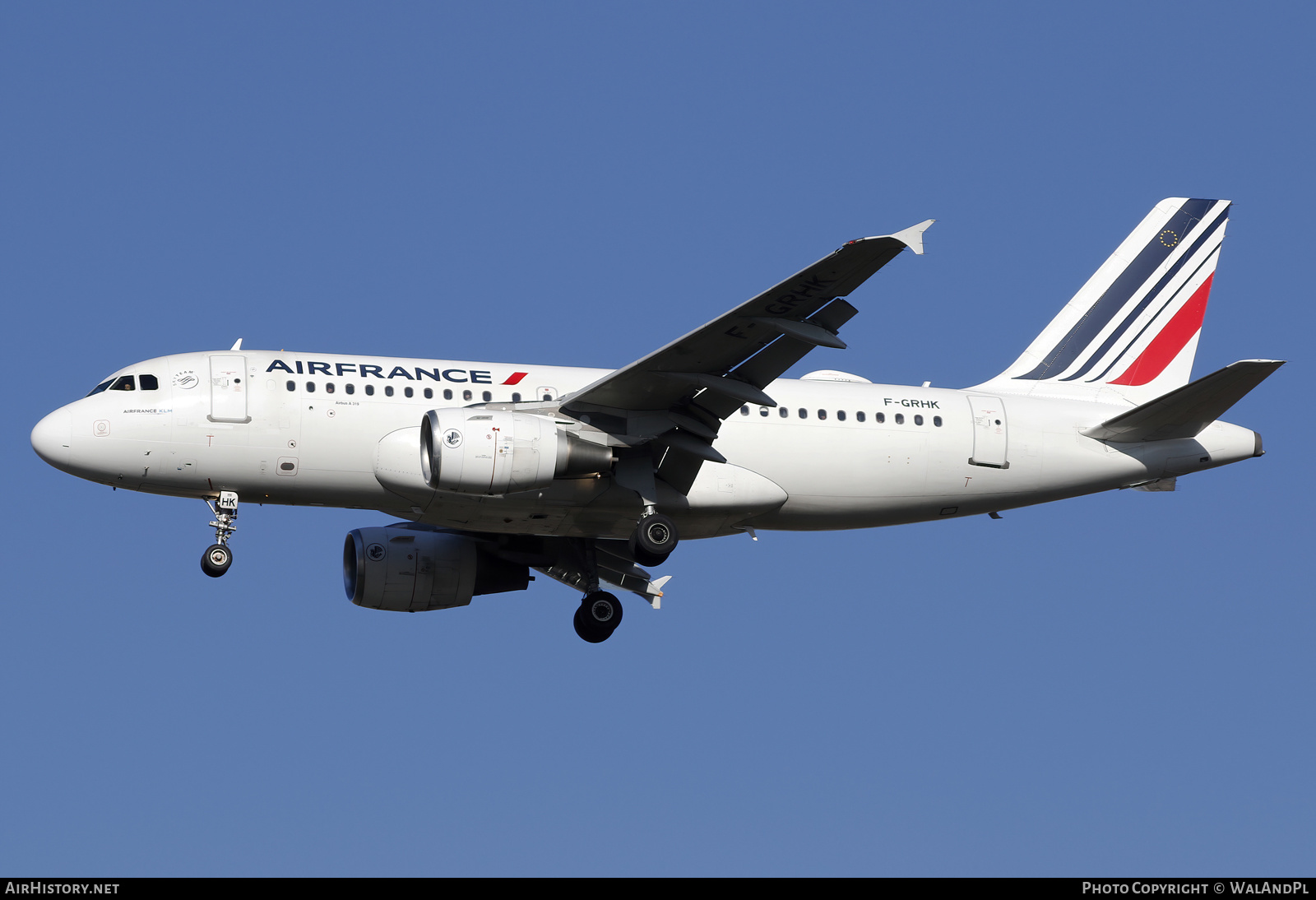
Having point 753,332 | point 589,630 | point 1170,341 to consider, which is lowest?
point 589,630

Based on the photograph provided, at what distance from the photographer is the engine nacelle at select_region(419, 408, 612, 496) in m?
31.3

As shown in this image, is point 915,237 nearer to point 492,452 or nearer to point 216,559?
point 492,452

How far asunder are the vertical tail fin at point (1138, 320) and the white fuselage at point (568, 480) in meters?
1.65

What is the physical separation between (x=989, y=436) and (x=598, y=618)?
922 centimetres

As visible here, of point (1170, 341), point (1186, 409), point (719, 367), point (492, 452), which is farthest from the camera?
point (1170, 341)

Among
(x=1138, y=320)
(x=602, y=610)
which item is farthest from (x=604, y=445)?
(x=1138, y=320)

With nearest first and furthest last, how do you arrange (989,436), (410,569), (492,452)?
(492,452) → (989,436) → (410,569)

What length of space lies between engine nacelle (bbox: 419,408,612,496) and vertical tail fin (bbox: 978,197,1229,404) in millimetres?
11532

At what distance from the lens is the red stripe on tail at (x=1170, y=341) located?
3938 cm

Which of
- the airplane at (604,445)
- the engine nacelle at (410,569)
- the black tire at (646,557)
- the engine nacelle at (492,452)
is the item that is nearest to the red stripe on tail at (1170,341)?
the airplane at (604,445)

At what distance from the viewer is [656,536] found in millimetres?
33469

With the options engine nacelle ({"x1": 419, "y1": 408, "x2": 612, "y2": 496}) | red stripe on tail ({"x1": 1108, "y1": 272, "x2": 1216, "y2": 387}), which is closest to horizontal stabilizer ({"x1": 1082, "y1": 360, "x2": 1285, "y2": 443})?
red stripe on tail ({"x1": 1108, "y1": 272, "x2": 1216, "y2": 387})

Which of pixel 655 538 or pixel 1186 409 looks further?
pixel 1186 409

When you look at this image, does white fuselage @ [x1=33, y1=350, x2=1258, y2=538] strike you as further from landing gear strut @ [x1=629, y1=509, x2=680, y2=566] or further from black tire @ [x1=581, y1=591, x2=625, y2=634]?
black tire @ [x1=581, y1=591, x2=625, y2=634]
